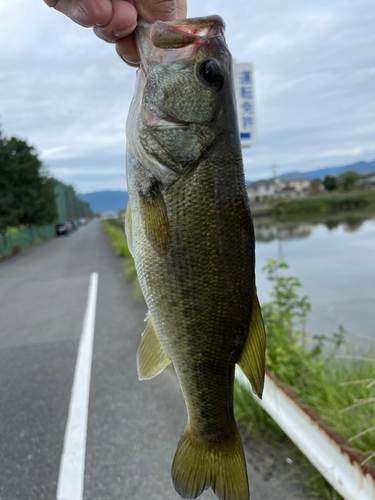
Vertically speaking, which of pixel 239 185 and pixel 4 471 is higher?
pixel 239 185

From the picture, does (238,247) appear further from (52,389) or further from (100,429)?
(52,389)

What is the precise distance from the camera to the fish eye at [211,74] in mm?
1326

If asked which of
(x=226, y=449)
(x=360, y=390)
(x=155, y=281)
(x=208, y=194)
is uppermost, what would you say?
(x=208, y=194)

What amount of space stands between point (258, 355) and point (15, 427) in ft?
12.5

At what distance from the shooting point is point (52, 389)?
15.9ft

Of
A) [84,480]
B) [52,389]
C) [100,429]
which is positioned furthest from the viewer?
[52,389]

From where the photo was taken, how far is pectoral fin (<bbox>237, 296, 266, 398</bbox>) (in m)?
1.25

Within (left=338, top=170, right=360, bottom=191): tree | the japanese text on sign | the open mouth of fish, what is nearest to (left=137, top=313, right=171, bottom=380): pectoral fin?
the open mouth of fish

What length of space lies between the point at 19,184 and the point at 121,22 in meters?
29.2

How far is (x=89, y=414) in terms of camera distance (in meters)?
4.19

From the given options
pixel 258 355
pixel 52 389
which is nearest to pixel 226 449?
pixel 258 355

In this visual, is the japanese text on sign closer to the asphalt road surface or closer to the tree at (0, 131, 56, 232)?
the asphalt road surface

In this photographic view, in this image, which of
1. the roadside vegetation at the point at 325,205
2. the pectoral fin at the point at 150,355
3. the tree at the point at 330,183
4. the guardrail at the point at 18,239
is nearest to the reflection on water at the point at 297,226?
the roadside vegetation at the point at 325,205

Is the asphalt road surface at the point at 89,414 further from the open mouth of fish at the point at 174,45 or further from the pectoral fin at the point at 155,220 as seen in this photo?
the open mouth of fish at the point at 174,45
